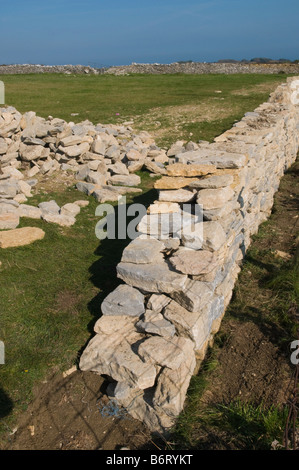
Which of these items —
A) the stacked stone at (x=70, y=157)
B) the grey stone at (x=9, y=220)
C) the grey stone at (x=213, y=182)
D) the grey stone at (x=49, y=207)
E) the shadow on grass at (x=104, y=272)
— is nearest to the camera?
the shadow on grass at (x=104, y=272)

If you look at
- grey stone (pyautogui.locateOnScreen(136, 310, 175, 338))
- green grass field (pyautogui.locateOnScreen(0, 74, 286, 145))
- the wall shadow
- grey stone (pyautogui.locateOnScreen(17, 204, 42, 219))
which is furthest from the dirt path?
green grass field (pyautogui.locateOnScreen(0, 74, 286, 145))

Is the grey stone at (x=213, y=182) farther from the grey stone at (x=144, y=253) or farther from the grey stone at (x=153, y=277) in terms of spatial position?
the grey stone at (x=153, y=277)

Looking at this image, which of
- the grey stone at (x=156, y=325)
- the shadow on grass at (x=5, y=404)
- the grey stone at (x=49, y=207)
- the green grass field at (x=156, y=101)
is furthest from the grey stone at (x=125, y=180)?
the shadow on grass at (x=5, y=404)

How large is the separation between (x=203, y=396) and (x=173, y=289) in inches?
40.0

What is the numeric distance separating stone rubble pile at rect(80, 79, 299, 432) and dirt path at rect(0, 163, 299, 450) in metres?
0.15

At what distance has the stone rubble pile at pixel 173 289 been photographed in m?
3.49

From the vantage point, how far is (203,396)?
145 inches

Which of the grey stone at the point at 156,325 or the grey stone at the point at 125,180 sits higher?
the grey stone at the point at 125,180

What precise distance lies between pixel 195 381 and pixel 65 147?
24.3 ft

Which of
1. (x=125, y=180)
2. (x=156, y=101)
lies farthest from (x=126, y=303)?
(x=156, y=101)

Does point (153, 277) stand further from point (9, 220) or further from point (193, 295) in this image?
point (9, 220)

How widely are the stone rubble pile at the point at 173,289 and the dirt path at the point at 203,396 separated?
146 mm

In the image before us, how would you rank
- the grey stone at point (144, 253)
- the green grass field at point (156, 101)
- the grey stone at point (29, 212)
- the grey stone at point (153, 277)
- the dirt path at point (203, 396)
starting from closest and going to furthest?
the dirt path at point (203, 396), the grey stone at point (153, 277), the grey stone at point (144, 253), the grey stone at point (29, 212), the green grass field at point (156, 101)

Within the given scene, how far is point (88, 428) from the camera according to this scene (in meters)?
3.39
